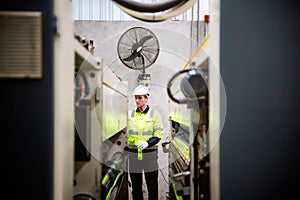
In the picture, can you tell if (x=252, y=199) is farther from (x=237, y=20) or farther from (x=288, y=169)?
(x=237, y=20)

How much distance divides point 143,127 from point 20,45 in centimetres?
318

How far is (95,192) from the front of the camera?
1.98m

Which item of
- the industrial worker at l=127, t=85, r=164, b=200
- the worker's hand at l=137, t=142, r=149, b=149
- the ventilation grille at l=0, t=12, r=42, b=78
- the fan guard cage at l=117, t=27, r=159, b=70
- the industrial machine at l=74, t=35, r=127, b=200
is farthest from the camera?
the industrial worker at l=127, t=85, r=164, b=200

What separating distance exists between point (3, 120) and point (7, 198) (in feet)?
1.12

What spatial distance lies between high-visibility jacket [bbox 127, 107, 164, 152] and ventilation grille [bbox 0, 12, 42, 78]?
314 centimetres

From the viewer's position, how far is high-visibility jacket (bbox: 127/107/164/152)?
4.37 metres

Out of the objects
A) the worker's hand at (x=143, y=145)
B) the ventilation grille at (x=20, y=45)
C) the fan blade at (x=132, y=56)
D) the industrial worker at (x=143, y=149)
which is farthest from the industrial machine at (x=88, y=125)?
the industrial worker at (x=143, y=149)

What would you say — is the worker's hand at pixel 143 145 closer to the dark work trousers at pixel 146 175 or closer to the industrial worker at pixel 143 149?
the industrial worker at pixel 143 149

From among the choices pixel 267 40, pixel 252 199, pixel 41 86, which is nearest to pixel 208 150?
pixel 252 199

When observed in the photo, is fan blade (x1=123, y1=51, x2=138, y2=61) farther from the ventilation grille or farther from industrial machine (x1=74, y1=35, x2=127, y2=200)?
the ventilation grille

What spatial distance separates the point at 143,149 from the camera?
427 centimetres

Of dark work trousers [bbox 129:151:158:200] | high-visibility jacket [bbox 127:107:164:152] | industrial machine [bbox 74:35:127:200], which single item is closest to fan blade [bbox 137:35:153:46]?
high-visibility jacket [bbox 127:107:164:152]

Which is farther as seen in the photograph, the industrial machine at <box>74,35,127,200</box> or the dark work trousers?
the dark work trousers

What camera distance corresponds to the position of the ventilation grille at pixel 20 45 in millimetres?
1313
